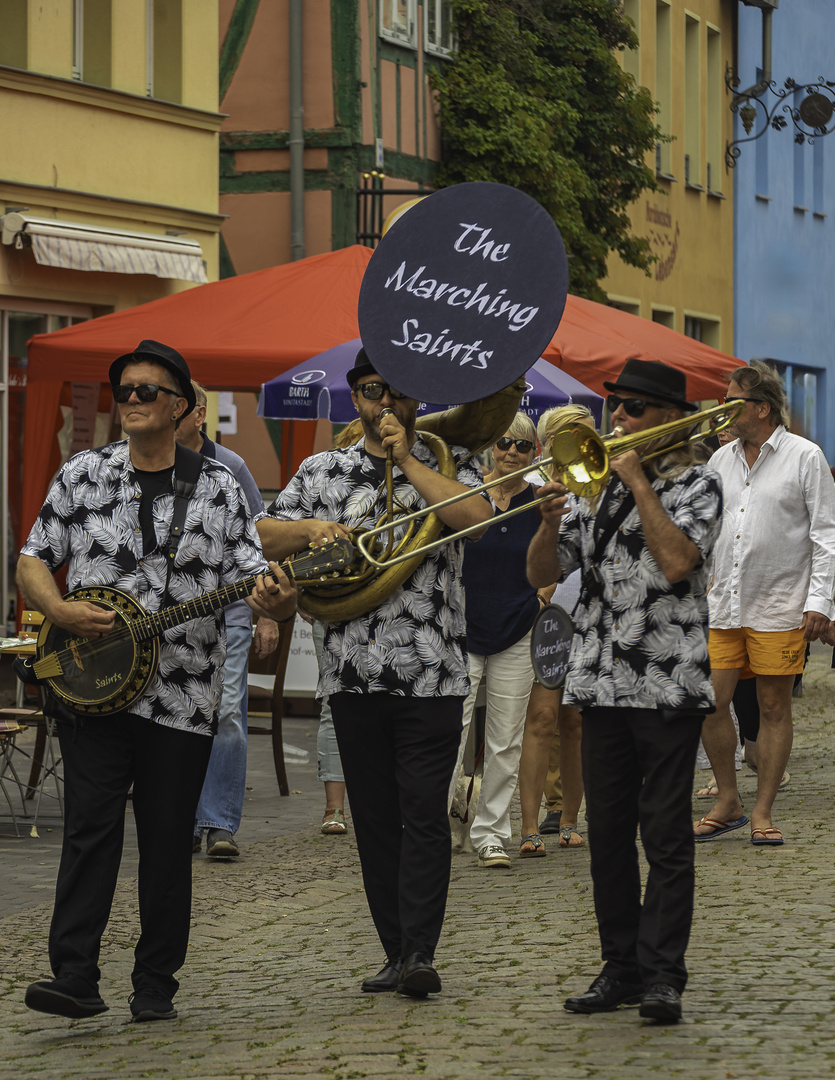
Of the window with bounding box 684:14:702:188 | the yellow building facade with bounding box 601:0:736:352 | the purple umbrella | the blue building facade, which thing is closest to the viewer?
the purple umbrella

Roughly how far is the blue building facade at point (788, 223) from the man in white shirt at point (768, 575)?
25.5 metres

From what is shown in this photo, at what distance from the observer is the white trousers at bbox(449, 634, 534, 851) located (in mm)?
8445

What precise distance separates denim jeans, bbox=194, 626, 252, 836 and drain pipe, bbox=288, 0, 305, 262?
1366 cm

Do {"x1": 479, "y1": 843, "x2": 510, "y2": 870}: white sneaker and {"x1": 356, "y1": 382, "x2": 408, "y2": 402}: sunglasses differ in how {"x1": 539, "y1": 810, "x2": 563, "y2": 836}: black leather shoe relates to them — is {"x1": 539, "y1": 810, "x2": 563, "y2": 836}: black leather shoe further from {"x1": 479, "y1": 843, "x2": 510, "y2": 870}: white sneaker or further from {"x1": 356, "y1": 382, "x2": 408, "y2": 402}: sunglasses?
{"x1": 356, "y1": 382, "x2": 408, "y2": 402}: sunglasses

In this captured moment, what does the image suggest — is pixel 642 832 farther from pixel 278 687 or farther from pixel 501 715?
pixel 278 687

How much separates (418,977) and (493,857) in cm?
267

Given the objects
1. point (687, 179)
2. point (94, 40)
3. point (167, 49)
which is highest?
point (687, 179)

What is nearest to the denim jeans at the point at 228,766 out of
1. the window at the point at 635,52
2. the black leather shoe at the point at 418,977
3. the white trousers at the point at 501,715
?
the white trousers at the point at 501,715

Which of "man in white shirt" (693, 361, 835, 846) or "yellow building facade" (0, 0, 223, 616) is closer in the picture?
"man in white shirt" (693, 361, 835, 846)

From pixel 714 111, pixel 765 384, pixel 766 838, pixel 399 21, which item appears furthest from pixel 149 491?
pixel 714 111

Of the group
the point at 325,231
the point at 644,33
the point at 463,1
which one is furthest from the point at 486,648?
the point at 644,33

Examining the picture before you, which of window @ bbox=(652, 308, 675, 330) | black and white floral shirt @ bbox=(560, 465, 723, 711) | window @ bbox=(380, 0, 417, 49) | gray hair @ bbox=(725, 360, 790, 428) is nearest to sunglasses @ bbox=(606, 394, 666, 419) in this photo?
black and white floral shirt @ bbox=(560, 465, 723, 711)

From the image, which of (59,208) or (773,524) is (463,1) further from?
(773,524)

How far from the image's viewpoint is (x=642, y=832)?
5.64 m
